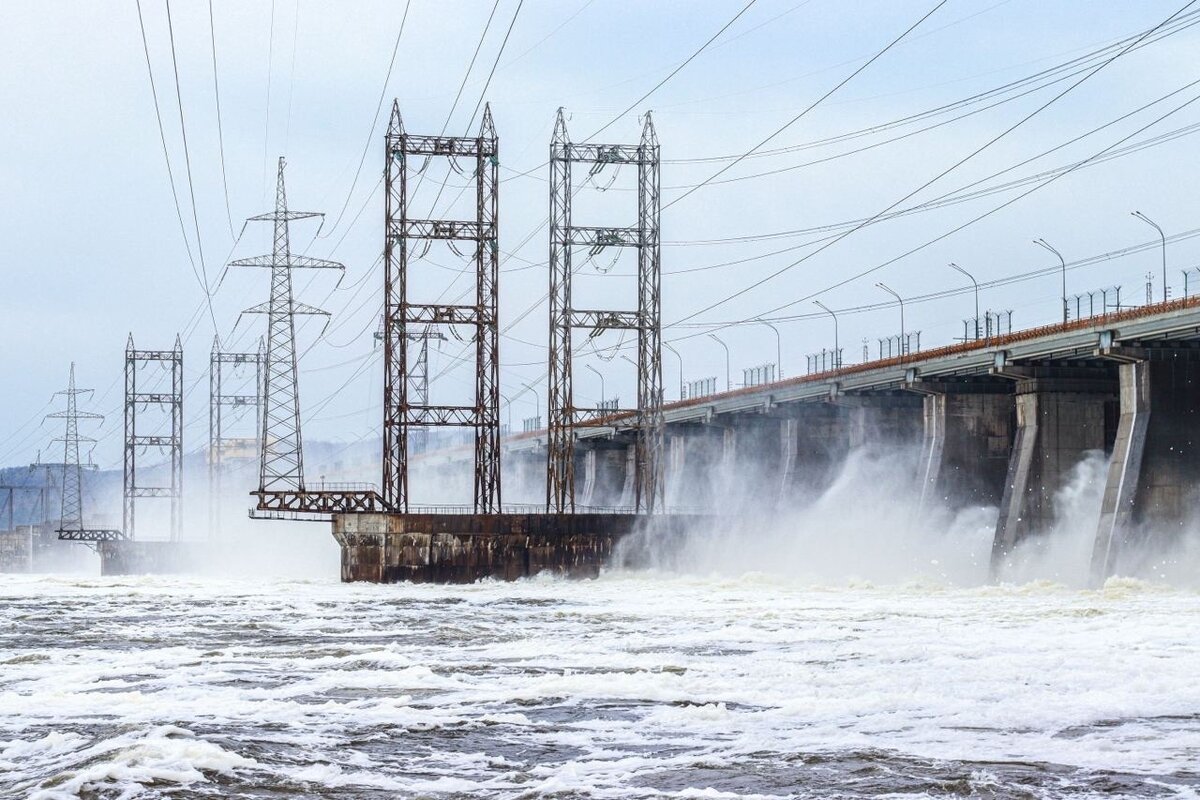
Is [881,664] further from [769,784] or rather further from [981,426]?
[981,426]

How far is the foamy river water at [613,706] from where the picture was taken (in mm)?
17078

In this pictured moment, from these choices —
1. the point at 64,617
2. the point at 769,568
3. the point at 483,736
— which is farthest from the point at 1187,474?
the point at 483,736

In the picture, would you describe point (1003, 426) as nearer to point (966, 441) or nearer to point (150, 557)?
point (966, 441)

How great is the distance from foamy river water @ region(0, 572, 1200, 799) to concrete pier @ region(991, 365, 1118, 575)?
791 inches

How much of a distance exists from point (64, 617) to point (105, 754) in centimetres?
2999

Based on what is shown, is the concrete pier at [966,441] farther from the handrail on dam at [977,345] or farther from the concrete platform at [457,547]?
the concrete platform at [457,547]

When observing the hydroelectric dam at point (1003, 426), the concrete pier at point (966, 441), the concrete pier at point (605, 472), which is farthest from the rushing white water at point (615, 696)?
the concrete pier at point (605, 472)

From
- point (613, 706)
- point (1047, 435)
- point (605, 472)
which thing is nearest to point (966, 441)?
point (1047, 435)

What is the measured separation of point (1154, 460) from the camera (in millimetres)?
55469

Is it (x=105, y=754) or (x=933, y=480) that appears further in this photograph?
(x=933, y=480)

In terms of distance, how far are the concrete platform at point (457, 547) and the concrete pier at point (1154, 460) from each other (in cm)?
2203

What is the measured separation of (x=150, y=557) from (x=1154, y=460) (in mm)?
77500

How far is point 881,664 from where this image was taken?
1106 inches

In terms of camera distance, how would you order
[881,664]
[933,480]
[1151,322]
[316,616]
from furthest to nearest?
[933,480] → [1151,322] → [316,616] → [881,664]
